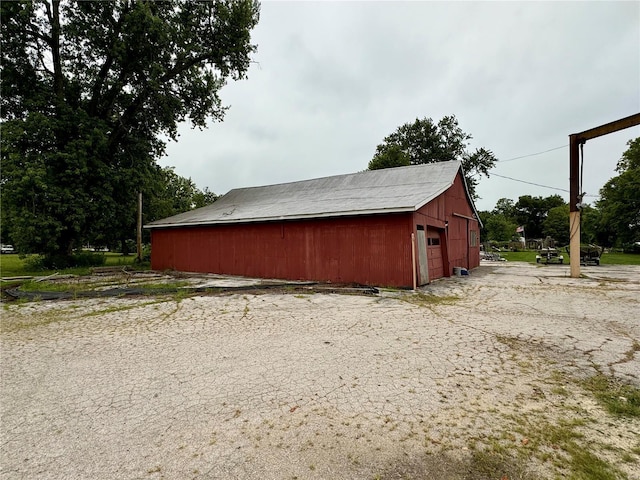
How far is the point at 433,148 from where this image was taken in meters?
34.4

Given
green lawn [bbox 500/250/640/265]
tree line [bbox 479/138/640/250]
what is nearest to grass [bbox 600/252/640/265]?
green lawn [bbox 500/250/640/265]

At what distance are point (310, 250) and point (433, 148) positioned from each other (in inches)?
1142

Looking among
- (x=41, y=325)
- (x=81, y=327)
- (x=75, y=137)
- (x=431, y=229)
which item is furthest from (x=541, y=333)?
(x=75, y=137)

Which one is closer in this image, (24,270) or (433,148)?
(24,270)

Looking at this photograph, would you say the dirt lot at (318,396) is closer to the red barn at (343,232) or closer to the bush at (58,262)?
the red barn at (343,232)

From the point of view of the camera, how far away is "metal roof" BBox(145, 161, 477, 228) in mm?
9812

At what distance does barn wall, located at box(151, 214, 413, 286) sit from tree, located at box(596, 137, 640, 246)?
2452 cm

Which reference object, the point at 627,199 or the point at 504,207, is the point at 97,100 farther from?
the point at 504,207

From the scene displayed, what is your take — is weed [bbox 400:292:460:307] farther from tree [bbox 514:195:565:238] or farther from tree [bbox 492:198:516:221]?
tree [bbox 492:198:516:221]

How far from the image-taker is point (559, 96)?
1405 cm

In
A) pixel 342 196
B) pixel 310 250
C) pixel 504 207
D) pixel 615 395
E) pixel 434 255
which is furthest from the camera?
pixel 504 207

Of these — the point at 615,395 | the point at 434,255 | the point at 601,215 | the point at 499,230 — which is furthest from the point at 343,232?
the point at 499,230

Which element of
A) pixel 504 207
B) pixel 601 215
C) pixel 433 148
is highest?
pixel 433 148

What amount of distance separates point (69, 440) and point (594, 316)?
7.54 m
